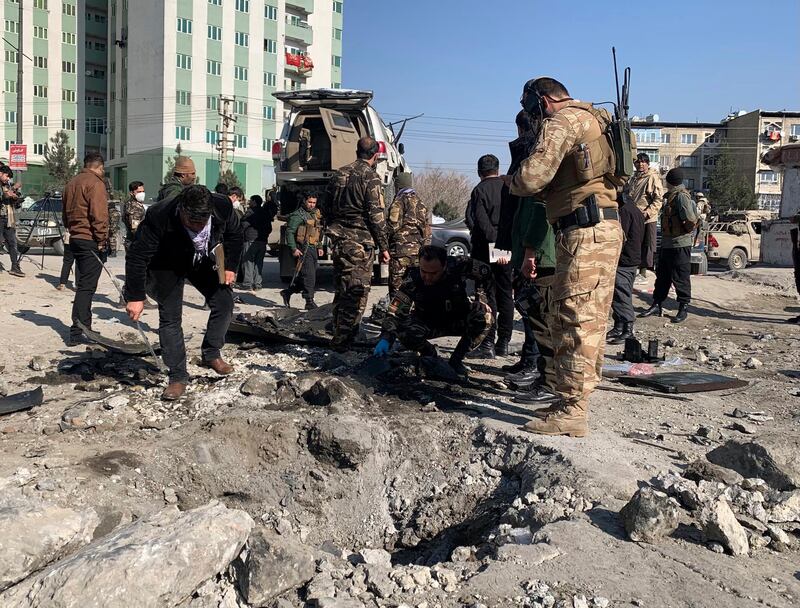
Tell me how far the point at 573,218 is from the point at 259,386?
251 centimetres

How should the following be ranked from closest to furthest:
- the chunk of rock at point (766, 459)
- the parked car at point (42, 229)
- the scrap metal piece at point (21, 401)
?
the chunk of rock at point (766, 459), the scrap metal piece at point (21, 401), the parked car at point (42, 229)

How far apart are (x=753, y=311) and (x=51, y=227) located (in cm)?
1445

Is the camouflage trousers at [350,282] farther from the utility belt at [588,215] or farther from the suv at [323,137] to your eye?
the suv at [323,137]

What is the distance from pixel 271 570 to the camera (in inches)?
105

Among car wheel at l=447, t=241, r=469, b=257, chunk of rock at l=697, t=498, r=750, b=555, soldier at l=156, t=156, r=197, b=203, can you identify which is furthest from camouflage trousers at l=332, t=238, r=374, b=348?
car wheel at l=447, t=241, r=469, b=257

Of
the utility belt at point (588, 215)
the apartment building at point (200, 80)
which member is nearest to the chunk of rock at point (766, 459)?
the utility belt at point (588, 215)

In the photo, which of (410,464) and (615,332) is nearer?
(410,464)

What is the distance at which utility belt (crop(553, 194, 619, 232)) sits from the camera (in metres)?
3.95

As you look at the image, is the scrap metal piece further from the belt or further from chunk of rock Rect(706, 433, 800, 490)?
chunk of rock Rect(706, 433, 800, 490)

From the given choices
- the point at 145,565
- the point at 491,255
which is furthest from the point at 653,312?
the point at 145,565

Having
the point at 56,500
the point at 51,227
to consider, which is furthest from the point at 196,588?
the point at 51,227

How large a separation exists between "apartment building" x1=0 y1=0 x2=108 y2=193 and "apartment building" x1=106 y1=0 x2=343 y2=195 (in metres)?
2.47

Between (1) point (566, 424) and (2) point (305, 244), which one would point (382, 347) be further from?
(2) point (305, 244)

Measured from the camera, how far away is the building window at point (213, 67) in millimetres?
53559
